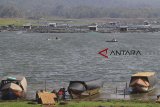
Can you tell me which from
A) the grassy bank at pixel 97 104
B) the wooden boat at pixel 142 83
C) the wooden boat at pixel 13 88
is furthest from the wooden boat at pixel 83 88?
the grassy bank at pixel 97 104

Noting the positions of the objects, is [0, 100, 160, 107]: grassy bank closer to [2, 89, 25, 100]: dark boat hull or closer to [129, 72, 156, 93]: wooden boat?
[2, 89, 25, 100]: dark boat hull

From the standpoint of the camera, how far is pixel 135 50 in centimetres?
10638

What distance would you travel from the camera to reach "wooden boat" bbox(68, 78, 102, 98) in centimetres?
4583

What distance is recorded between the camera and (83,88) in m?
46.7

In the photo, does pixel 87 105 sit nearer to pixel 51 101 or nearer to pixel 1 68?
pixel 51 101

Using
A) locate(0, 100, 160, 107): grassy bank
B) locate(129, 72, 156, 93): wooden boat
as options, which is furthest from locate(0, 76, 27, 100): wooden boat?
locate(129, 72, 156, 93): wooden boat

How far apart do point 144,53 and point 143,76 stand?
158ft

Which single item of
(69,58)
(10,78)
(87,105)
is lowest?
(87,105)

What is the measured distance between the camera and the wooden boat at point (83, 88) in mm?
45834

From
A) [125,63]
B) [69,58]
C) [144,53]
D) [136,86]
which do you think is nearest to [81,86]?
[136,86]

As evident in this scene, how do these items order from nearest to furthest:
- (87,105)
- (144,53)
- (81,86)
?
(87,105) < (81,86) < (144,53)

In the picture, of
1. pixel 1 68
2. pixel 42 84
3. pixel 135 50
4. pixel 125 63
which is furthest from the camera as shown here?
pixel 135 50

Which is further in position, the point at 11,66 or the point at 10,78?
the point at 11,66

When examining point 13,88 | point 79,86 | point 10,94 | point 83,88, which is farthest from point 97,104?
point 13,88
